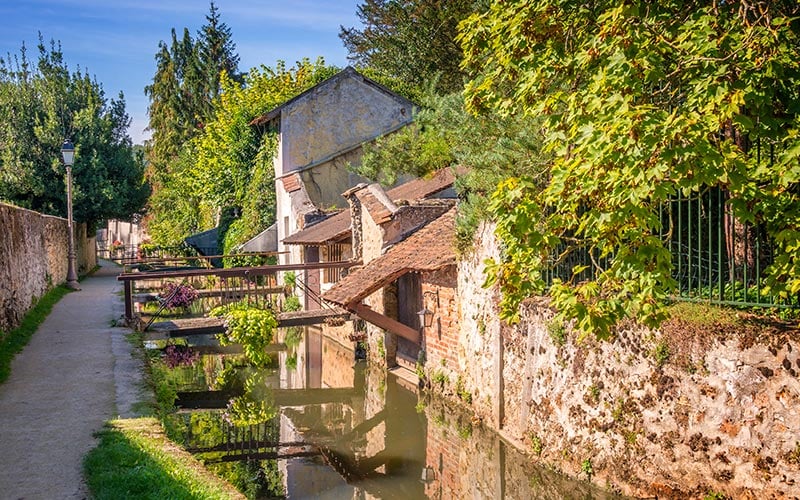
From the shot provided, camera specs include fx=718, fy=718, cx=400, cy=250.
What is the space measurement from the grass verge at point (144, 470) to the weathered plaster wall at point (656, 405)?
4.71 meters

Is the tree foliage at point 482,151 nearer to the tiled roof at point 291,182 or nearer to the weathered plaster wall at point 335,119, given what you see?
the tiled roof at point 291,182

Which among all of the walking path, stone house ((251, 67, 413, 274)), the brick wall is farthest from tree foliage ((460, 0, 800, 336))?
stone house ((251, 67, 413, 274))

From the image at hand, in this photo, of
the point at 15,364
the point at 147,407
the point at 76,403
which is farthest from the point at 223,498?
the point at 15,364

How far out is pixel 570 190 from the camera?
6980mm

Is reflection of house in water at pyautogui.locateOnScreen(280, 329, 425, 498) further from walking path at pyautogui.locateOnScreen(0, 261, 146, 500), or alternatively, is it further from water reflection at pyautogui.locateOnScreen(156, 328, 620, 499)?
walking path at pyautogui.locateOnScreen(0, 261, 146, 500)

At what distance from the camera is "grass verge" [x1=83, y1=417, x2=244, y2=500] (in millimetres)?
7066

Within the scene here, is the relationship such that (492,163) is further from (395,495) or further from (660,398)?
(395,495)

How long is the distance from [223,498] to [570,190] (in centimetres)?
458

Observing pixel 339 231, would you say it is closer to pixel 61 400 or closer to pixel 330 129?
pixel 330 129

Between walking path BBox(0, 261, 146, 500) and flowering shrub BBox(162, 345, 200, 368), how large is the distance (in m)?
2.14

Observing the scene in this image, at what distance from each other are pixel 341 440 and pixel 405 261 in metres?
4.33

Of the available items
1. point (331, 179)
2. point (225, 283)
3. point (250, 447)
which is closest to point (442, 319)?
point (250, 447)

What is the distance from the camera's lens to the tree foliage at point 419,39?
90.8 ft

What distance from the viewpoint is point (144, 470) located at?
299 inches
